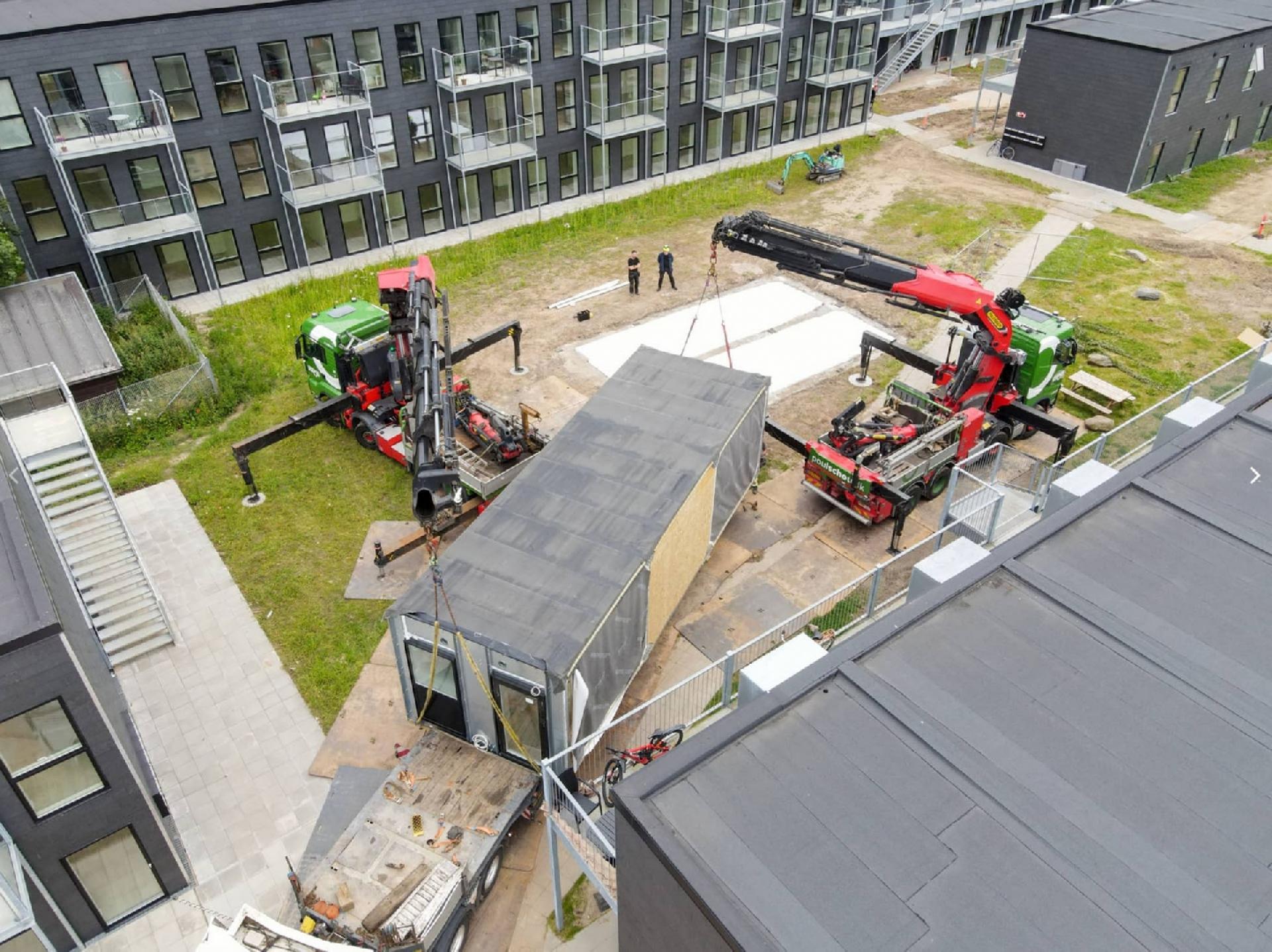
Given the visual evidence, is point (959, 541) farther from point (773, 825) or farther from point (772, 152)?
point (772, 152)

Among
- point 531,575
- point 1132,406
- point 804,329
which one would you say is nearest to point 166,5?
point 804,329

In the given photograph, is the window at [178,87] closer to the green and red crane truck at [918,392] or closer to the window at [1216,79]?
the green and red crane truck at [918,392]

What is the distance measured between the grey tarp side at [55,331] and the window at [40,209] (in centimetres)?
213

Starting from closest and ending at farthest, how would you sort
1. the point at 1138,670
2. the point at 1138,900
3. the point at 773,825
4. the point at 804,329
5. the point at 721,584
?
the point at 1138,900, the point at 773,825, the point at 1138,670, the point at 721,584, the point at 804,329

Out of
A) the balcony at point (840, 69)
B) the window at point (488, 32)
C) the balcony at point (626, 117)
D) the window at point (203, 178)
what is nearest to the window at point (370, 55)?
the window at point (488, 32)

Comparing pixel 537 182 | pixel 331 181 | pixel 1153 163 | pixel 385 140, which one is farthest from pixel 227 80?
pixel 1153 163

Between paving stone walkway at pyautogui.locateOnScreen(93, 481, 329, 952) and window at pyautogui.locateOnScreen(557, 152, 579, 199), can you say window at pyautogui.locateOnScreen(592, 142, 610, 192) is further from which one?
paving stone walkway at pyautogui.locateOnScreen(93, 481, 329, 952)

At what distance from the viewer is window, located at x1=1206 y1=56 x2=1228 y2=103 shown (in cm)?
3828

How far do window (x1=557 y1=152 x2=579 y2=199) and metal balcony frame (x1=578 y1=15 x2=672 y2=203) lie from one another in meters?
0.35

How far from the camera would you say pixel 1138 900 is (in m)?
7.93

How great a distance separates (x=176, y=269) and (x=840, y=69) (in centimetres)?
3006

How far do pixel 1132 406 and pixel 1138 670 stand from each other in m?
16.9

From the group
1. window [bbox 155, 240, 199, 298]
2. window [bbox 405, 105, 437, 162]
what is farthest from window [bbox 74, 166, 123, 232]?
window [bbox 405, 105, 437, 162]

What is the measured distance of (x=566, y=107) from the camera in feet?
116
